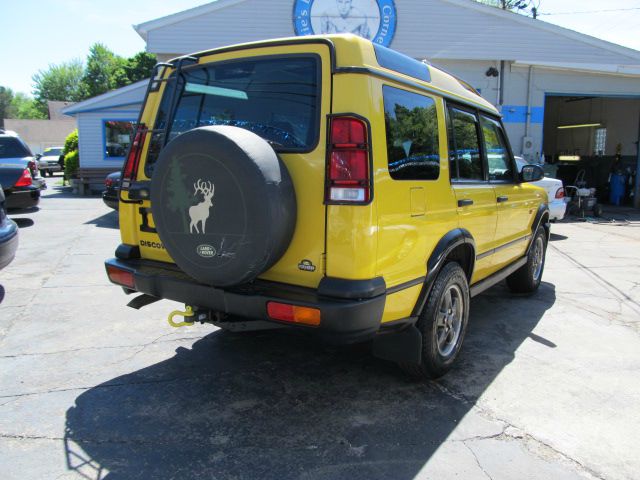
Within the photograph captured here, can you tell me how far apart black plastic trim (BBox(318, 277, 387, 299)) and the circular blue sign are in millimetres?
13326

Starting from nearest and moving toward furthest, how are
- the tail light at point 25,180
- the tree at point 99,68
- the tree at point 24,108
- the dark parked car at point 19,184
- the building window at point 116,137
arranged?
1. the dark parked car at point 19,184
2. the tail light at point 25,180
3. the building window at point 116,137
4. the tree at point 99,68
5. the tree at point 24,108

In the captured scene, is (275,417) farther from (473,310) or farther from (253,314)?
(473,310)

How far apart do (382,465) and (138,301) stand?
2087 millimetres

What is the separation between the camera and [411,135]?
3113 millimetres

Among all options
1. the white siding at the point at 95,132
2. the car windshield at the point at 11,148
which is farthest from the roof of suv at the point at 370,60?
the white siding at the point at 95,132

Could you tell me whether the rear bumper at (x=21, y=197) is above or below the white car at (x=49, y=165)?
below

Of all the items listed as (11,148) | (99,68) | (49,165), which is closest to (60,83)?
(99,68)

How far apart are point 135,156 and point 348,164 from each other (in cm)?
178

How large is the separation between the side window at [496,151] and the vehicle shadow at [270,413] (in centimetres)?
158

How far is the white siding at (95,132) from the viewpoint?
17.9 meters

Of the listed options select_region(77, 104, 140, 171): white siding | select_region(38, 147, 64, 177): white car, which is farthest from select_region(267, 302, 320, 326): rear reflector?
select_region(38, 147, 64, 177): white car

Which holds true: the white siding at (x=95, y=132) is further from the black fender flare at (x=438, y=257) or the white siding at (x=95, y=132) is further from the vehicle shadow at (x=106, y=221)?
the black fender flare at (x=438, y=257)

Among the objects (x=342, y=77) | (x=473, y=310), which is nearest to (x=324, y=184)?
(x=342, y=77)

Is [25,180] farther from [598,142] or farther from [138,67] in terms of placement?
[138,67]
